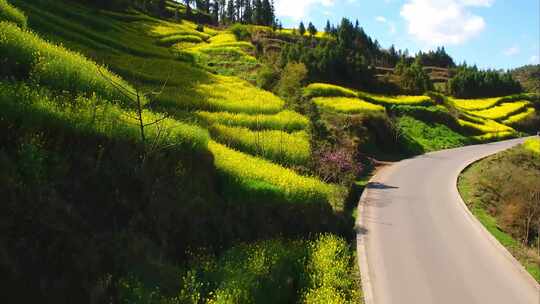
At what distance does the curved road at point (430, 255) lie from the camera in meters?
13.4

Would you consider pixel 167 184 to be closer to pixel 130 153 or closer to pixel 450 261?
pixel 130 153

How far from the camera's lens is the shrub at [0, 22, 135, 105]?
1335 centimetres

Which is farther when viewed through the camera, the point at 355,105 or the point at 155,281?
the point at 355,105

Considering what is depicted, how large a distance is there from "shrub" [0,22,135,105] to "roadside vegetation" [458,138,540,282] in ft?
56.5

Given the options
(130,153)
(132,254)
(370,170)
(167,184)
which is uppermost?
(130,153)

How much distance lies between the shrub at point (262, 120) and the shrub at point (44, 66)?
398 inches

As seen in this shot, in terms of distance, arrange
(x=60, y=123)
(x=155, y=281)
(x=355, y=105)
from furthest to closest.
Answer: (x=355, y=105), (x=60, y=123), (x=155, y=281)

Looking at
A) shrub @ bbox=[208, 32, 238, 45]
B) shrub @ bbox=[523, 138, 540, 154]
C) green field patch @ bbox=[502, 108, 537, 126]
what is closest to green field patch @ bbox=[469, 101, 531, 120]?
green field patch @ bbox=[502, 108, 537, 126]

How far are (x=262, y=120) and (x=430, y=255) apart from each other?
1517 cm

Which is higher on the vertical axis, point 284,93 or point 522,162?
point 284,93

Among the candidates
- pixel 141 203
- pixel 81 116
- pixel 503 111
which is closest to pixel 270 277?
pixel 141 203

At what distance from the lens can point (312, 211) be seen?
17688 mm

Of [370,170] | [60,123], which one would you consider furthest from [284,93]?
[60,123]

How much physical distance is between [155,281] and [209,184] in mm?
5299
